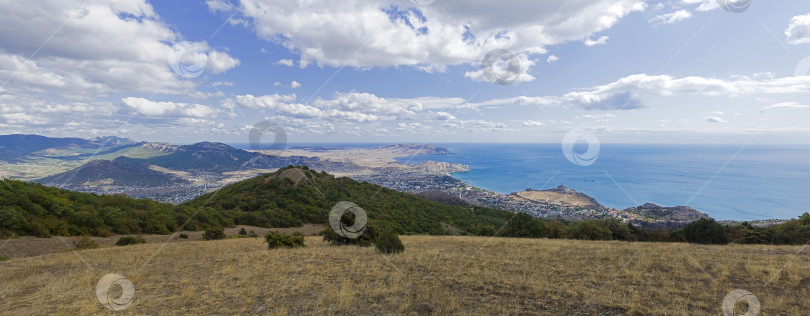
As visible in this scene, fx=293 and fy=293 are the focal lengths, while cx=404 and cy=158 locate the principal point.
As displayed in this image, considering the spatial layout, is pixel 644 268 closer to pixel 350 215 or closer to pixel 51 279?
pixel 350 215

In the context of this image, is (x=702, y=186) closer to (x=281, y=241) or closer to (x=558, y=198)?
(x=558, y=198)

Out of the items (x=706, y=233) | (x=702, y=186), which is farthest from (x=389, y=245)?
(x=702, y=186)

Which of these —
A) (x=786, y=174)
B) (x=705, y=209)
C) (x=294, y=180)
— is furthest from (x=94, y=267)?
(x=786, y=174)

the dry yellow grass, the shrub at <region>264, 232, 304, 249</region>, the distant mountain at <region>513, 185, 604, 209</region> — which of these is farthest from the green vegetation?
the dry yellow grass

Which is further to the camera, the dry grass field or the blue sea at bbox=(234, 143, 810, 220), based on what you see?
the blue sea at bbox=(234, 143, 810, 220)

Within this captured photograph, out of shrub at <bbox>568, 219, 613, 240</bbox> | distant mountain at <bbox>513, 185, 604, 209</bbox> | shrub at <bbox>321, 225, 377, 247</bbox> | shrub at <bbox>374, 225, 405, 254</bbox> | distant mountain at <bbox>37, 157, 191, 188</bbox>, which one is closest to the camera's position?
shrub at <bbox>374, 225, 405, 254</bbox>

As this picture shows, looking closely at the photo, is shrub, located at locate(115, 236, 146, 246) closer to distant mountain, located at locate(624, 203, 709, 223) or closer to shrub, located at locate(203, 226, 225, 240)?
shrub, located at locate(203, 226, 225, 240)

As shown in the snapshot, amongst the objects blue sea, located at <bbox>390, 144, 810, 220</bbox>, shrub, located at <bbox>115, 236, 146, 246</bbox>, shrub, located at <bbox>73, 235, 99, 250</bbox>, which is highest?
shrub, located at <bbox>73, 235, 99, 250</bbox>

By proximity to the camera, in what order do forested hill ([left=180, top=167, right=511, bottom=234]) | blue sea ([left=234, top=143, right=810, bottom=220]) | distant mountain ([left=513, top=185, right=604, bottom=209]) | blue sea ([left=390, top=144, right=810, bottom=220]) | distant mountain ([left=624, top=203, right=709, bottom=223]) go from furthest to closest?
distant mountain ([left=513, top=185, right=604, bottom=209]) → blue sea ([left=390, top=144, right=810, bottom=220]) → blue sea ([left=234, top=143, right=810, bottom=220]) → distant mountain ([left=624, top=203, right=709, bottom=223]) → forested hill ([left=180, top=167, right=511, bottom=234])
